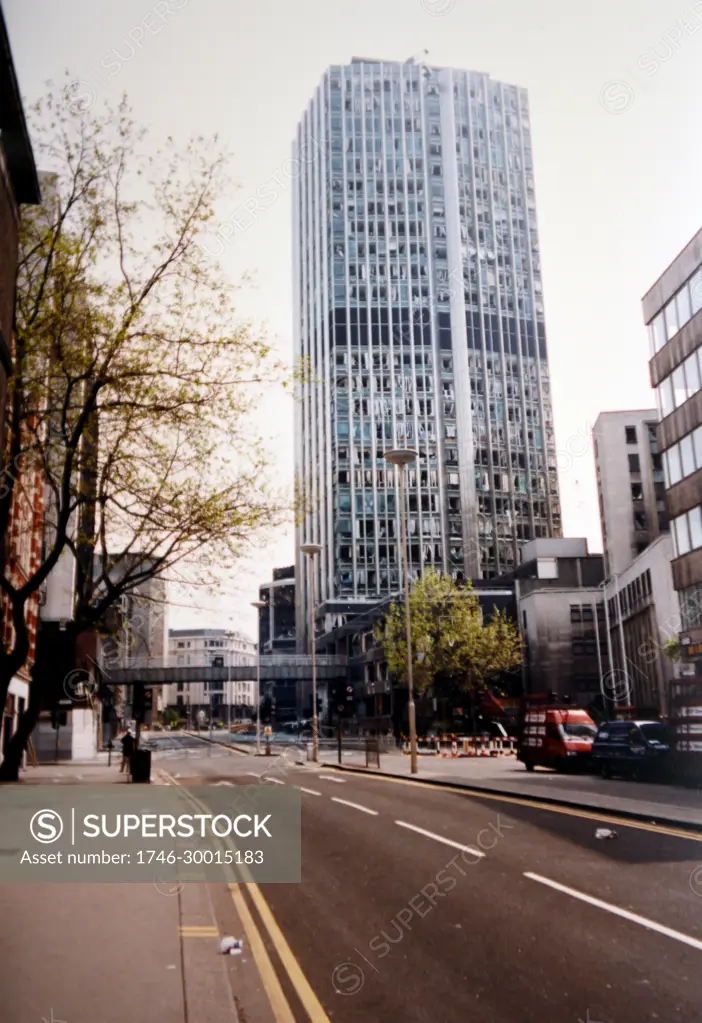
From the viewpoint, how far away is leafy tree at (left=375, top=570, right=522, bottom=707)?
59750 millimetres

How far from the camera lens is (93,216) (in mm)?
17688

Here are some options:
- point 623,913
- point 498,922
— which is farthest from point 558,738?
point 498,922

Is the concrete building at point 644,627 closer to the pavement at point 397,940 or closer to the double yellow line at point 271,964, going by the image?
the pavement at point 397,940

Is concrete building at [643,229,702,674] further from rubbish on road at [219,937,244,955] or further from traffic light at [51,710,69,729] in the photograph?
traffic light at [51,710,69,729]

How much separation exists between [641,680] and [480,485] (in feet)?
228

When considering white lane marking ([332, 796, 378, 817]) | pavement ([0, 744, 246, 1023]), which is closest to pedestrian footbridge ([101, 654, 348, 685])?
white lane marking ([332, 796, 378, 817])

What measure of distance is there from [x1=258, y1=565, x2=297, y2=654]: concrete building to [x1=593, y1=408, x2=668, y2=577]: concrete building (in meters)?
99.3

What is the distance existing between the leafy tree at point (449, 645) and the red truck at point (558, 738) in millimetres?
29102

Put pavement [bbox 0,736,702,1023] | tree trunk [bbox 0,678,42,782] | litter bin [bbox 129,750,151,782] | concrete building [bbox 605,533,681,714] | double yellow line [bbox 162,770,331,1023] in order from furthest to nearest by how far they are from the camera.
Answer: concrete building [bbox 605,533,681,714] < litter bin [bbox 129,750,151,782] < tree trunk [bbox 0,678,42,782] < double yellow line [bbox 162,770,331,1023] < pavement [bbox 0,736,702,1023]

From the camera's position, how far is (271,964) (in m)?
7.08

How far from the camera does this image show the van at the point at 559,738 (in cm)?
2800

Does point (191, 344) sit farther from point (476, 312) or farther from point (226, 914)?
point (476, 312)

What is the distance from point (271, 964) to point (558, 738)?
23089 mm

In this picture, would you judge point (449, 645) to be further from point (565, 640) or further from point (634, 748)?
point (634, 748)
